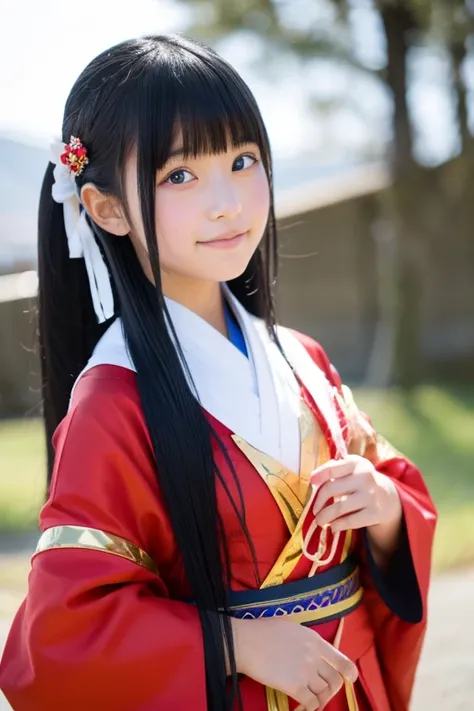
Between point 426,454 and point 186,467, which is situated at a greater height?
point 186,467

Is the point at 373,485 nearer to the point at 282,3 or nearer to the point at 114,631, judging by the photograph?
the point at 114,631

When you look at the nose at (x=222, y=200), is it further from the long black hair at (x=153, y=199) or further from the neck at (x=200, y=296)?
the neck at (x=200, y=296)

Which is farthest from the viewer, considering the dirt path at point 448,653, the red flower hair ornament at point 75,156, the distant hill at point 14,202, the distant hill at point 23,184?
the distant hill at point 14,202

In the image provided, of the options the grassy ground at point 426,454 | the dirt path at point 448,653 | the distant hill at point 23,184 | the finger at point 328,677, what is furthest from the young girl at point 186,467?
the grassy ground at point 426,454

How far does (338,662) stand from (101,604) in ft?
1.19

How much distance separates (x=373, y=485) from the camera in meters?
1.51

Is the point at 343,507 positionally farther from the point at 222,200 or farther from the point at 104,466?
the point at 222,200

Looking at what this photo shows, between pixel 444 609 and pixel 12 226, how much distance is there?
694 cm

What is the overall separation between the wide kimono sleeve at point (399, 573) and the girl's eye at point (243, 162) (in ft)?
1.55

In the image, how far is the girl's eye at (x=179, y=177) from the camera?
144cm

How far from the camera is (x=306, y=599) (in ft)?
4.90

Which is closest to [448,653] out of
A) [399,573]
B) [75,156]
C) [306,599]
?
[399,573]

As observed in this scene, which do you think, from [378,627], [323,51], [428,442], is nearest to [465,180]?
[323,51]

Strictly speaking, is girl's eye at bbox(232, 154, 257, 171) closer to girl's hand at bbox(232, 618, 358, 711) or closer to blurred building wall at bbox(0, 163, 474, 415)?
girl's hand at bbox(232, 618, 358, 711)
